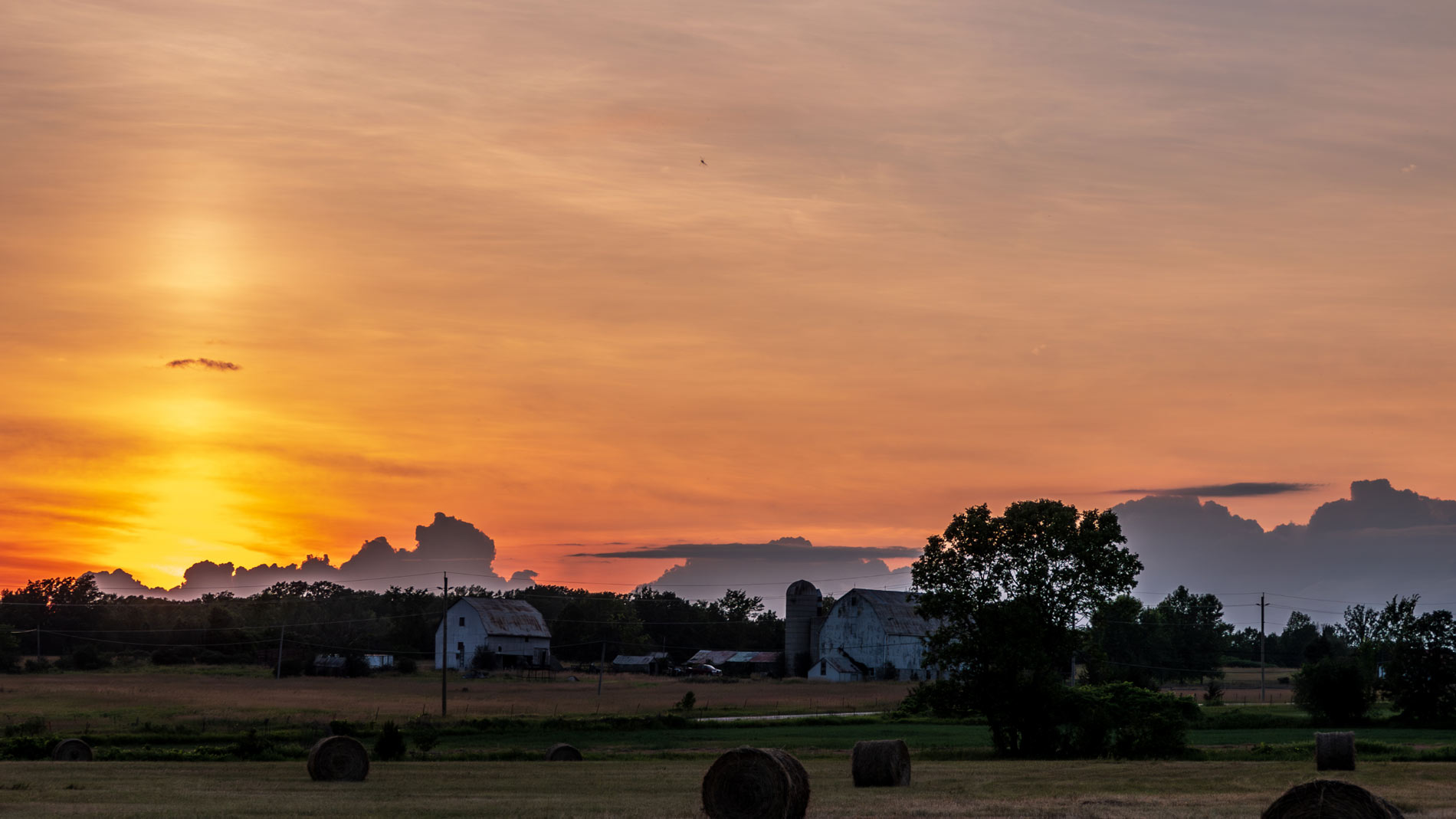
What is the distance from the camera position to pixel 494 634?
146 meters

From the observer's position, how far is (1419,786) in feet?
117

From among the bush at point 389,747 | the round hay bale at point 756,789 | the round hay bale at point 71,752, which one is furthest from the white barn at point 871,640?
the round hay bale at point 756,789

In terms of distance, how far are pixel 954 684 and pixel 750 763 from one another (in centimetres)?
2609

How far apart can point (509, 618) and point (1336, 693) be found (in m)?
94.3

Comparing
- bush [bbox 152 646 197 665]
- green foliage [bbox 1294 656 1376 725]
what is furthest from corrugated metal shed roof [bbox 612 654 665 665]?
green foliage [bbox 1294 656 1376 725]

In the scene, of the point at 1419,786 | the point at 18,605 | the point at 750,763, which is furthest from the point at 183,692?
the point at 18,605

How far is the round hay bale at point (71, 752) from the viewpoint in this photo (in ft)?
159

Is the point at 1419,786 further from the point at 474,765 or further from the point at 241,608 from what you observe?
the point at 241,608

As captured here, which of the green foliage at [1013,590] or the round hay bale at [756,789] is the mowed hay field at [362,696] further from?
the round hay bale at [756,789]

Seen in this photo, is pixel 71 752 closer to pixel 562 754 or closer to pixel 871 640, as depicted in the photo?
pixel 562 754

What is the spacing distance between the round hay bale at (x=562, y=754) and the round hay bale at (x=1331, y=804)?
100 ft

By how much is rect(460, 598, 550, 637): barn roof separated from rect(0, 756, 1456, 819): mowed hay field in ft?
328

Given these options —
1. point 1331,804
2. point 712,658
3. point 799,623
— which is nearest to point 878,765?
point 1331,804

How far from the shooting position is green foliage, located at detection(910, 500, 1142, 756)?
54.8 m
